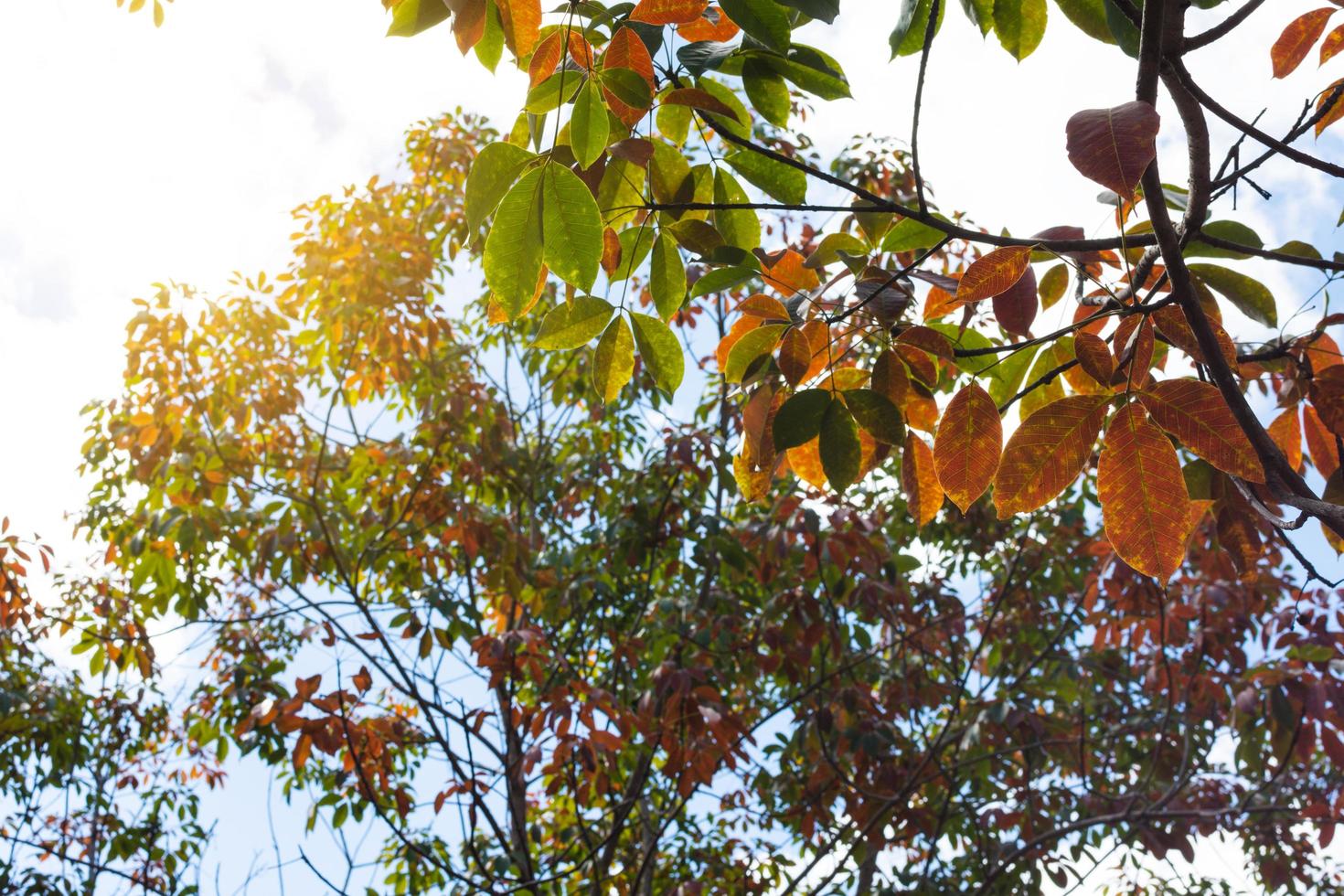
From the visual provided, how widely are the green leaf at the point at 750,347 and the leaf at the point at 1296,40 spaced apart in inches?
21.7

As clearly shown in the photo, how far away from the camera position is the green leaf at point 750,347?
0.93 m

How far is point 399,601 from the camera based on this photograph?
10.4ft

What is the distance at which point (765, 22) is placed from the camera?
79 centimetres

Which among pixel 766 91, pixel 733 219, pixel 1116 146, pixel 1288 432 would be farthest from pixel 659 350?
pixel 1288 432

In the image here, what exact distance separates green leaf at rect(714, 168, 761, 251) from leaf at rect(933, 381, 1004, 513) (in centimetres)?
34

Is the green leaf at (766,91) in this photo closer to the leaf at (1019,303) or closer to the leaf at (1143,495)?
the leaf at (1019,303)

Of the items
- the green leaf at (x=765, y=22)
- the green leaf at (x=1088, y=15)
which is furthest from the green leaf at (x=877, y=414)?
the green leaf at (x=1088, y=15)

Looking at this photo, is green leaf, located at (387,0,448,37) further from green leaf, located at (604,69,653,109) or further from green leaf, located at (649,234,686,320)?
green leaf, located at (649,234,686,320)

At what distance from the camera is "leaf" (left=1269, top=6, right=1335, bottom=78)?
891 millimetres

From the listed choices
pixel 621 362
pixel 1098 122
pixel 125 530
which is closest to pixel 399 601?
pixel 125 530

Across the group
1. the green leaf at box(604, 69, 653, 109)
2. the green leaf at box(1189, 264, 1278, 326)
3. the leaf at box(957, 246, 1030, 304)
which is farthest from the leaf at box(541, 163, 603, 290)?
the green leaf at box(1189, 264, 1278, 326)

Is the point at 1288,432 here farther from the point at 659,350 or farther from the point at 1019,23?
the point at 659,350

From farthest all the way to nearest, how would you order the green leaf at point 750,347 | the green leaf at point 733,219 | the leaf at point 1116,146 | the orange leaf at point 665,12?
1. the green leaf at point 733,219
2. the green leaf at point 750,347
3. the orange leaf at point 665,12
4. the leaf at point 1116,146

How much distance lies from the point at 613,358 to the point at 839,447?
0.28m
